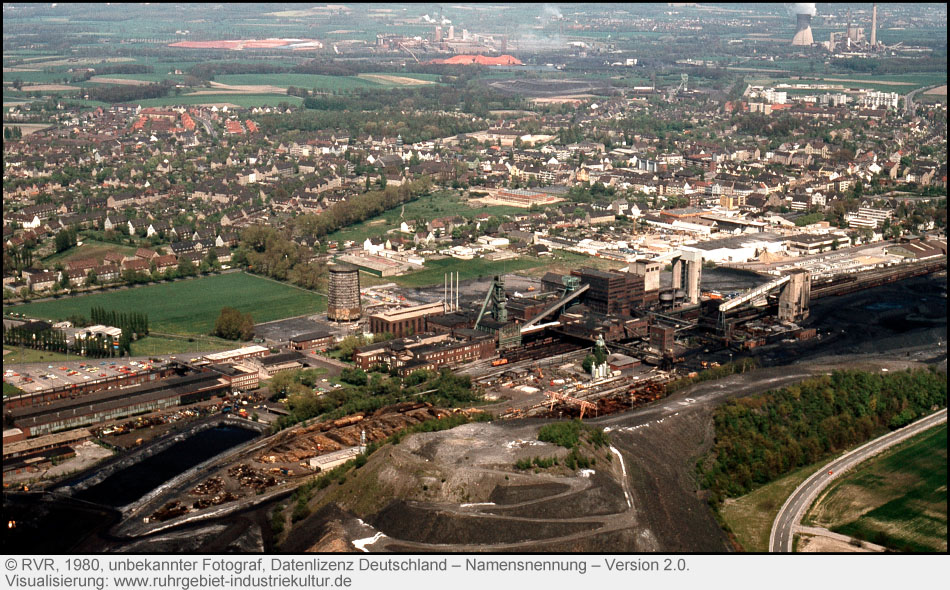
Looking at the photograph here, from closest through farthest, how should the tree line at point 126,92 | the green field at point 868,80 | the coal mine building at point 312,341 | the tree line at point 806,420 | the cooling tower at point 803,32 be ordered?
the tree line at point 806,420
the coal mine building at point 312,341
the tree line at point 126,92
the green field at point 868,80
the cooling tower at point 803,32

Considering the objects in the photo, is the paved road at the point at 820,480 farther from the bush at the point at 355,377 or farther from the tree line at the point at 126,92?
the tree line at the point at 126,92

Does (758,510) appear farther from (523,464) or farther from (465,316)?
(465,316)

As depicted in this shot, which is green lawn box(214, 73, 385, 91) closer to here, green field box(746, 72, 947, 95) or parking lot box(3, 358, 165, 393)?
green field box(746, 72, 947, 95)

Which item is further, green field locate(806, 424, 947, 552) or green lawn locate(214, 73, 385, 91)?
green lawn locate(214, 73, 385, 91)

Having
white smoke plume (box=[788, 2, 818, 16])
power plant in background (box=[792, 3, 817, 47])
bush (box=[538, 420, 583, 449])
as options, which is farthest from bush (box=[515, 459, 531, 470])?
white smoke plume (box=[788, 2, 818, 16])

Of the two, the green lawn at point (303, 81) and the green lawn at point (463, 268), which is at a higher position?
the green lawn at point (303, 81)

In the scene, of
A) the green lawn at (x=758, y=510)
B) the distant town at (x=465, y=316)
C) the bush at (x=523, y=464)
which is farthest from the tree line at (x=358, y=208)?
the green lawn at (x=758, y=510)
